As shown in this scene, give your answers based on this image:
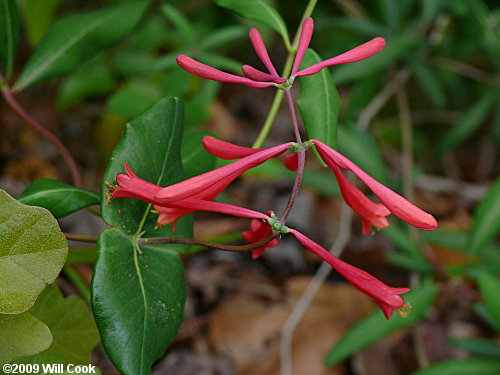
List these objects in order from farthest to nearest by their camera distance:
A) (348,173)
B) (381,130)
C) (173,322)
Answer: (381,130), (348,173), (173,322)

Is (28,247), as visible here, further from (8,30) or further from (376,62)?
(376,62)

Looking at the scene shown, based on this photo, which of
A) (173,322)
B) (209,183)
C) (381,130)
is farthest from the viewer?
(381,130)

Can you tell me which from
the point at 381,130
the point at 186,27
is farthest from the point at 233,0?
the point at 381,130

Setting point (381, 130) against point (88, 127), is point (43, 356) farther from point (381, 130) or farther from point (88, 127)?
point (381, 130)

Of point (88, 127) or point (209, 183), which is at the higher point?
point (209, 183)

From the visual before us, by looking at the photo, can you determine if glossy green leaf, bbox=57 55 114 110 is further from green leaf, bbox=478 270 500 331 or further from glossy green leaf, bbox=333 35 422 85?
green leaf, bbox=478 270 500 331

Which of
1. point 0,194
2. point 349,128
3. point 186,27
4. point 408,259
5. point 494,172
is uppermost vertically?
point 0,194

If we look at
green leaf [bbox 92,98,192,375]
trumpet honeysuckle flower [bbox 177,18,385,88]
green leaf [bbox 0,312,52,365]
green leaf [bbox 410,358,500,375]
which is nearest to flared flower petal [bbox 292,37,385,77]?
trumpet honeysuckle flower [bbox 177,18,385,88]

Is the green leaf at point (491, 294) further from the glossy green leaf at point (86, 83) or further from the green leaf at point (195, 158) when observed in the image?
the glossy green leaf at point (86, 83)
